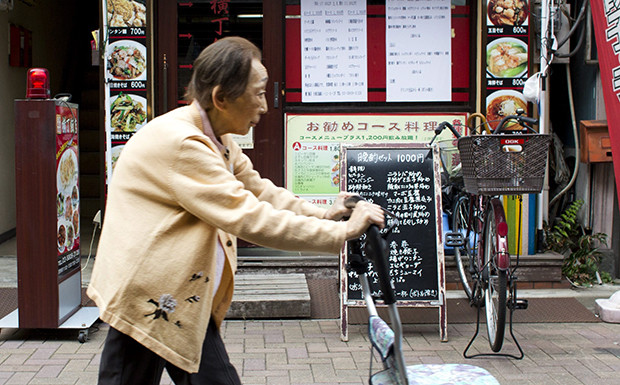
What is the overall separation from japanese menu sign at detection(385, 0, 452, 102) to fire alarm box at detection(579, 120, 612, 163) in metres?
1.32

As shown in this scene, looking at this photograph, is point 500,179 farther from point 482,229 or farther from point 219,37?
point 219,37

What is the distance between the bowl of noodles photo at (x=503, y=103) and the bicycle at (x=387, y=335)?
15.2ft

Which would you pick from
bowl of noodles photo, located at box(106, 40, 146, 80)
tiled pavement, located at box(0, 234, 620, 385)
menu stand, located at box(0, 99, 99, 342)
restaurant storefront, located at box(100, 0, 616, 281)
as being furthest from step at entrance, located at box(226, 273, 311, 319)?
bowl of noodles photo, located at box(106, 40, 146, 80)

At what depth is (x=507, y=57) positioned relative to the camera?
23.0ft

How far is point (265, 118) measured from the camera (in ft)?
23.5

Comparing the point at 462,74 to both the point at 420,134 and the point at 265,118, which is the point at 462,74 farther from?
the point at 265,118

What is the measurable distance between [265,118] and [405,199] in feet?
6.72

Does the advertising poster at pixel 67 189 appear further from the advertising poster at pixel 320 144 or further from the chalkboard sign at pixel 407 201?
the advertising poster at pixel 320 144

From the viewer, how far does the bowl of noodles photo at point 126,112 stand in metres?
6.90

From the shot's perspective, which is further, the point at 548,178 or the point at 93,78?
the point at 93,78

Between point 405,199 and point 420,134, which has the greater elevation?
point 420,134

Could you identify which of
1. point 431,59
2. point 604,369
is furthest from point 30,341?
point 431,59

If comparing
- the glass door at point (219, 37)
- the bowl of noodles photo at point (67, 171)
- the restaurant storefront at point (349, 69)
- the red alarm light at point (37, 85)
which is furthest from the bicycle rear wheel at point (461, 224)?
the red alarm light at point (37, 85)

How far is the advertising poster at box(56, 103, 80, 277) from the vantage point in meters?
5.17
